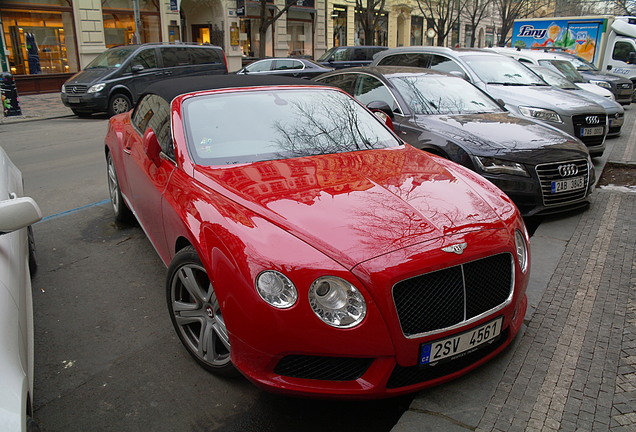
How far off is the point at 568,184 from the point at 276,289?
13.6 ft

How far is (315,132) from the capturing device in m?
3.90

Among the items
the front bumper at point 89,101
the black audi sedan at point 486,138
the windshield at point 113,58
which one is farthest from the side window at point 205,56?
the black audi sedan at point 486,138

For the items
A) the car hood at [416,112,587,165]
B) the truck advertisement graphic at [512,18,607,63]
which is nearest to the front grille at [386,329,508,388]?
the car hood at [416,112,587,165]

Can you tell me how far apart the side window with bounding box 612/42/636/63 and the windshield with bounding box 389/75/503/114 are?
16593 millimetres

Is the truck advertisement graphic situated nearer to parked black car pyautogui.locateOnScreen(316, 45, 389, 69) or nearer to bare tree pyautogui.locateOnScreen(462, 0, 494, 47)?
parked black car pyautogui.locateOnScreen(316, 45, 389, 69)

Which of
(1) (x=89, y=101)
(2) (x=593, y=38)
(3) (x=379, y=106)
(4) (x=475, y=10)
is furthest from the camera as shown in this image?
(4) (x=475, y=10)

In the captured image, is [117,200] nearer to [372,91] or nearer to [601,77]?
[372,91]

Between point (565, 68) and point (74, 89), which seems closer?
point (565, 68)

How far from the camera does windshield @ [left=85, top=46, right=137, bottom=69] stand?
48.8 ft

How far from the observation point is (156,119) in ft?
13.9

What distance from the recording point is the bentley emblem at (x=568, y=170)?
537 centimetres

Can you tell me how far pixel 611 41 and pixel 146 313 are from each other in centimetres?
2217

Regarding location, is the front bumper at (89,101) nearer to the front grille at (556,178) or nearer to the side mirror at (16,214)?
the front grille at (556,178)

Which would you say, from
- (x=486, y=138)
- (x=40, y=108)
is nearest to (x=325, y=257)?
(x=486, y=138)
